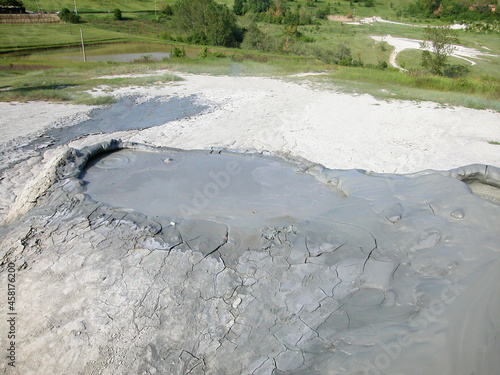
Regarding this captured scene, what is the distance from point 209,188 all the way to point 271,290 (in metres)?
2.05

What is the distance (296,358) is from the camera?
2527 millimetres

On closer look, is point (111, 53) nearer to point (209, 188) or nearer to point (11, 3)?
point (11, 3)

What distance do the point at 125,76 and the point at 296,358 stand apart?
1381 centimetres

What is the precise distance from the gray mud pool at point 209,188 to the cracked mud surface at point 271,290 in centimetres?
30

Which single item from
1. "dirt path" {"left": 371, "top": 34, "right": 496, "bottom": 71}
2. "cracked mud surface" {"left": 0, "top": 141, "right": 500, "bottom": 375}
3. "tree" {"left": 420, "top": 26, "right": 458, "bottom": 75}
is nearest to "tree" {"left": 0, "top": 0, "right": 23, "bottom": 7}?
"dirt path" {"left": 371, "top": 34, "right": 496, "bottom": 71}

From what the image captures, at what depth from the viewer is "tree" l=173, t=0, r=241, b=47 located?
3438cm

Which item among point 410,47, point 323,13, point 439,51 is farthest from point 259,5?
point 439,51

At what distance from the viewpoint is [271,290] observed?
304 centimetres

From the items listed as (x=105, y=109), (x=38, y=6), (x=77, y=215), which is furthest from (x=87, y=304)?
(x=38, y=6)

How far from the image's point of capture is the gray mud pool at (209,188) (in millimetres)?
4082

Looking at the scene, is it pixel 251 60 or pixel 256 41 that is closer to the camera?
pixel 251 60

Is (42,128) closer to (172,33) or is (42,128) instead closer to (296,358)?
(296,358)

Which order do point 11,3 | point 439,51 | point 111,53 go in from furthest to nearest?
point 11,3, point 111,53, point 439,51

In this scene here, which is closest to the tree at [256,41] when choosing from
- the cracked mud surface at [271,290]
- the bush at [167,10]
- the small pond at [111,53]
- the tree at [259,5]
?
the small pond at [111,53]
